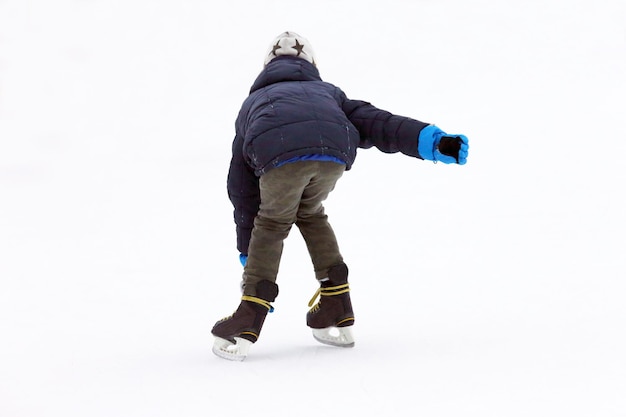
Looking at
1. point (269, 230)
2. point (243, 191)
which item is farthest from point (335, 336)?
point (243, 191)

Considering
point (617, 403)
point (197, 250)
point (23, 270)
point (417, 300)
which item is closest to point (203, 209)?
point (197, 250)

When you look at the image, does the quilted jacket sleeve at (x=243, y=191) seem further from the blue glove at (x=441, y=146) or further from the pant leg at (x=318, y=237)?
the blue glove at (x=441, y=146)

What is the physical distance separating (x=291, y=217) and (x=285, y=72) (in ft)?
2.09

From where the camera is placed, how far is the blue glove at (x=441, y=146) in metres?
2.89

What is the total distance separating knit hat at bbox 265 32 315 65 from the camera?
11.1ft

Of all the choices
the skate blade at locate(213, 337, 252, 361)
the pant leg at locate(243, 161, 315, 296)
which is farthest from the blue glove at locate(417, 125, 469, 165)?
the skate blade at locate(213, 337, 252, 361)

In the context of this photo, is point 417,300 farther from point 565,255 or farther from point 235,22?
point 235,22

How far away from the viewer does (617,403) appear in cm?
222

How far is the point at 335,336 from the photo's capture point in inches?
130

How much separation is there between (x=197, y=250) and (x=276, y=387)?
11.7 ft

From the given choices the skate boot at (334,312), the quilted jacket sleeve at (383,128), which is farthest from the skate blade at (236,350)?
the quilted jacket sleeve at (383,128)

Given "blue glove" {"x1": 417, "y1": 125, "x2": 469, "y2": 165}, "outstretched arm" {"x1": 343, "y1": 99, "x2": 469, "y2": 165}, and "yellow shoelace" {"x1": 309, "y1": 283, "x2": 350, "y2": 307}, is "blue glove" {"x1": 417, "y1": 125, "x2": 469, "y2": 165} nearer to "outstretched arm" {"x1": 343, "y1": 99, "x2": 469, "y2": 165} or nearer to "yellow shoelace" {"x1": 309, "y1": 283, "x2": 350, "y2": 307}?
"outstretched arm" {"x1": 343, "y1": 99, "x2": 469, "y2": 165}

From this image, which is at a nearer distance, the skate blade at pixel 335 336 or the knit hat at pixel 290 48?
the skate blade at pixel 335 336

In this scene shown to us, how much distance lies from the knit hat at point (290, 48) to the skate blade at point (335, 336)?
1.21 meters
